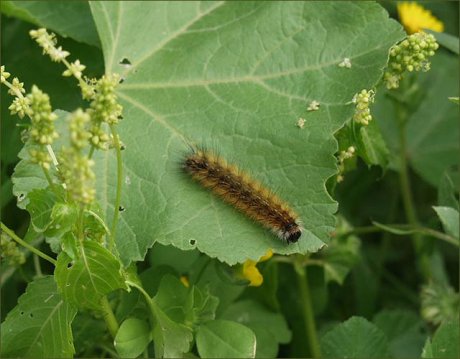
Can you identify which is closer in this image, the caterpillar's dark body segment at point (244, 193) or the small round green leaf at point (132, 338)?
the small round green leaf at point (132, 338)

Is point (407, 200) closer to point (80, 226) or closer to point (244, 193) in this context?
point (244, 193)

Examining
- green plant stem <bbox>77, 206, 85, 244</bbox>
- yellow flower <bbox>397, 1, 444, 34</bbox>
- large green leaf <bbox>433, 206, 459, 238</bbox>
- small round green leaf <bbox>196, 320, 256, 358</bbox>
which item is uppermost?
yellow flower <bbox>397, 1, 444, 34</bbox>

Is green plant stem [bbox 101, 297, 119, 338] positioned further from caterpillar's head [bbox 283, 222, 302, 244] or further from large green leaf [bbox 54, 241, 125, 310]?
caterpillar's head [bbox 283, 222, 302, 244]

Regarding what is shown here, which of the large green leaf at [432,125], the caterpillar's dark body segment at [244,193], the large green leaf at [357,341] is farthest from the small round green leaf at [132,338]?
the large green leaf at [432,125]

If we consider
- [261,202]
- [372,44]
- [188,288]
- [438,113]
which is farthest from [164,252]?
[438,113]

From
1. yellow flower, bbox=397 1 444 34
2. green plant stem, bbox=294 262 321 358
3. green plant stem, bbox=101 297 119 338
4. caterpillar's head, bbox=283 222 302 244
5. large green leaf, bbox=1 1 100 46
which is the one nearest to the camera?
green plant stem, bbox=101 297 119 338

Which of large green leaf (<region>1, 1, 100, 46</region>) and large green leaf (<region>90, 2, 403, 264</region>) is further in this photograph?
large green leaf (<region>1, 1, 100, 46</region>)

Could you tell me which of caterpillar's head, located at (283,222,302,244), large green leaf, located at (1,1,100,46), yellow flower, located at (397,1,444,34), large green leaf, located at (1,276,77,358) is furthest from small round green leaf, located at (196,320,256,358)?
yellow flower, located at (397,1,444,34)

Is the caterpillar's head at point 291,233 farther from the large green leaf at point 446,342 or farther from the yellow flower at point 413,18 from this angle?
the yellow flower at point 413,18
